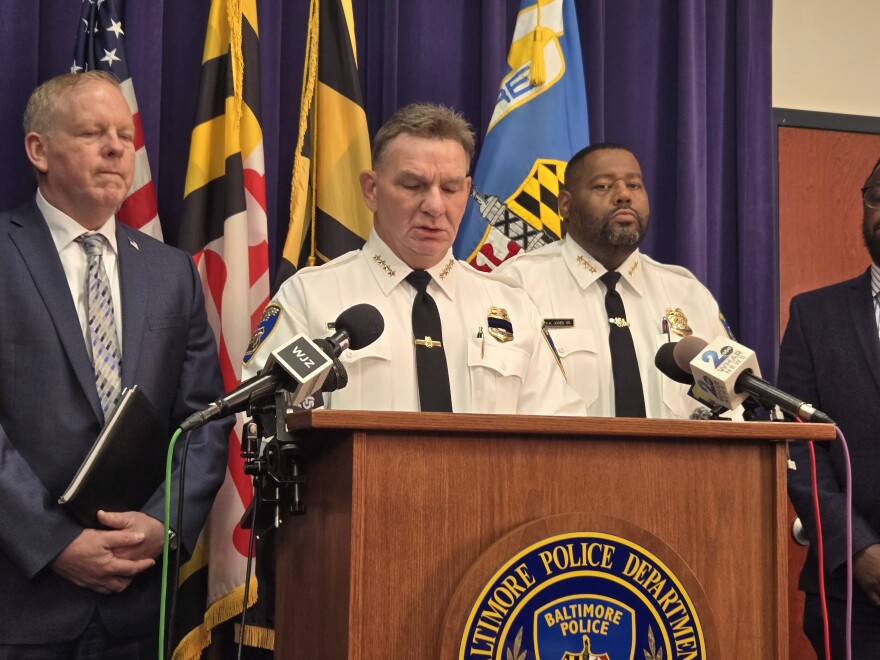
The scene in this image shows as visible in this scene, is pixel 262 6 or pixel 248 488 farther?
pixel 262 6

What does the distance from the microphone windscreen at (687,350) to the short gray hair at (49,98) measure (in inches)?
68.7

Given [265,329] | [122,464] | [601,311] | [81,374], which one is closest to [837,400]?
[601,311]

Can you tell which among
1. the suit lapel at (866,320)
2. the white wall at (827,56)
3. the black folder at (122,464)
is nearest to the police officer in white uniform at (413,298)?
the black folder at (122,464)

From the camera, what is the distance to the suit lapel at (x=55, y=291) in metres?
2.53

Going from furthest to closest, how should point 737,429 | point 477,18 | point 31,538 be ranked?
point 477,18 < point 31,538 < point 737,429

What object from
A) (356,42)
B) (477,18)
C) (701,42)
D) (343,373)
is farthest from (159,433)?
(701,42)

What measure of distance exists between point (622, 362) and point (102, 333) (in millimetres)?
1429

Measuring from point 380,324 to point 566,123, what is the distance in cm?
202

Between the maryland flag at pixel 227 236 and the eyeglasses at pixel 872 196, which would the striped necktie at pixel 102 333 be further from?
the eyeglasses at pixel 872 196

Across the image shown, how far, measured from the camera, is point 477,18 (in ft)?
12.7

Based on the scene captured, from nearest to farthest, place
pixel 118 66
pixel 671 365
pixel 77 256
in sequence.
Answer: pixel 671 365
pixel 77 256
pixel 118 66

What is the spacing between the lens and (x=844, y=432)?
277 cm

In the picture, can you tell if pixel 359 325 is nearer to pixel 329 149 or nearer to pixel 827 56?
pixel 329 149

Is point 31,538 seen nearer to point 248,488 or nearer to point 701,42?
point 248,488
